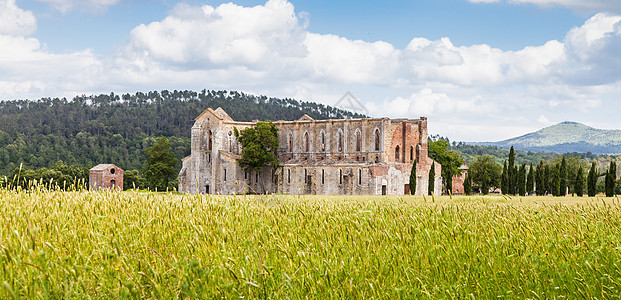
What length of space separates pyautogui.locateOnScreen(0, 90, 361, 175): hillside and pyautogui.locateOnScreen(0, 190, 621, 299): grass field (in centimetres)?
8989

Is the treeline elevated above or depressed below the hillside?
below

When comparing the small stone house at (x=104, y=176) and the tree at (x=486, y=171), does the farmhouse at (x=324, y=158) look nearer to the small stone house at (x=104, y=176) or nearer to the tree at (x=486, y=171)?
the small stone house at (x=104, y=176)

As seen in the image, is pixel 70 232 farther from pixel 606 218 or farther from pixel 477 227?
pixel 606 218

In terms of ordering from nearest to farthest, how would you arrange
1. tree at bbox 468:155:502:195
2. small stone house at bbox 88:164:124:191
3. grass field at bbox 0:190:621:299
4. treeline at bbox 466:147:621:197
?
grass field at bbox 0:190:621:299
treeline at bbox 466:147:621:197
small stone house at bbox 88:164:124:191
tree at bbox 468:155:502:195

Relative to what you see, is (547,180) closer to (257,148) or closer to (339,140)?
(339,140)

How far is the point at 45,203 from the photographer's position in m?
9.21

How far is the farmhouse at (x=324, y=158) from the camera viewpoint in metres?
60.0

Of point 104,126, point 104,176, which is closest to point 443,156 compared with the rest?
point 104,176

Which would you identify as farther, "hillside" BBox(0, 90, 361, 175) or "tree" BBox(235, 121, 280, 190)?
"hillside" BBox(0, 90, 361, 175)

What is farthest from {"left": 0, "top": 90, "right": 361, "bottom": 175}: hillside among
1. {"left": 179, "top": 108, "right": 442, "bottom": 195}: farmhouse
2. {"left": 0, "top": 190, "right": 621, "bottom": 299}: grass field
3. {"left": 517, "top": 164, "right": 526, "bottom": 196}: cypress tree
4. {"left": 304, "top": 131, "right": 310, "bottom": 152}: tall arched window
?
{"left": 0, "top": 190, "right": 621, "bottom": 299}: grass field

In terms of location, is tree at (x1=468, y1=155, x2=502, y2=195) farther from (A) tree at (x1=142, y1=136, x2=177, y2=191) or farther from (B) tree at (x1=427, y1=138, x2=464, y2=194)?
(A) tree at (x1=142, y1=136, x2=177, y2=191)

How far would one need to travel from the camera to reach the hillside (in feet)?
364

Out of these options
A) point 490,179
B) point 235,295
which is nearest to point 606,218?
point 235,295

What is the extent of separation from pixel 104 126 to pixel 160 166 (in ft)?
247
